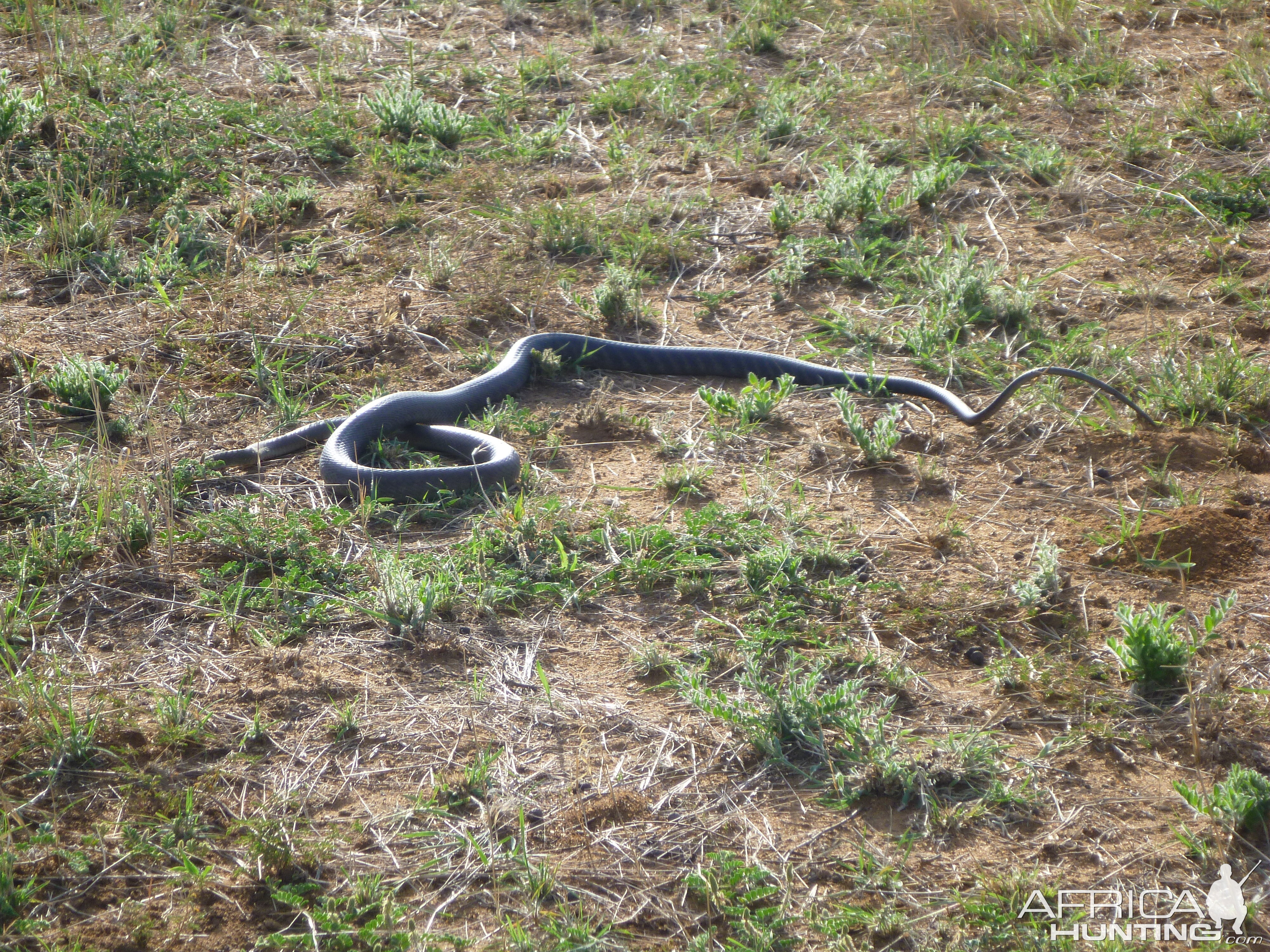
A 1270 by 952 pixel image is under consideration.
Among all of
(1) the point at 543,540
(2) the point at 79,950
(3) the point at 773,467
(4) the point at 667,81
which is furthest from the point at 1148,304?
(2) the point at 79,950

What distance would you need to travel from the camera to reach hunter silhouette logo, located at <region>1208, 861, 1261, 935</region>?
88.2 inches

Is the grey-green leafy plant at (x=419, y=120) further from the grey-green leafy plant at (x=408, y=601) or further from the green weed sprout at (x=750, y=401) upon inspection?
the grey-green leafy plant at (x=408, y=601)

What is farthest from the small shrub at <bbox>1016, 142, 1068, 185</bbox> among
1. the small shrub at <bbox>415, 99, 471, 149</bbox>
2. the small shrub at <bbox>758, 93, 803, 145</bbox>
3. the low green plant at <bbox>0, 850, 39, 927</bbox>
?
the low green plant at <bbox>0, 850, 39, 927</bbox>

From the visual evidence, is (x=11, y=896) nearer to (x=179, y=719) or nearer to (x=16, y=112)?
(x=179, y=719)

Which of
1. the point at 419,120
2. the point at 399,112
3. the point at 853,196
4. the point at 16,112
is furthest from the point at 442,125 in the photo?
the point at 853,196

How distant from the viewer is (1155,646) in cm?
281

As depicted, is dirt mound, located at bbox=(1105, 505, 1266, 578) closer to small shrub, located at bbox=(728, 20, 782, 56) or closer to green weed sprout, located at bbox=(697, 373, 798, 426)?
green weed sprout, located at bbox=(697, 373, 798, 426)

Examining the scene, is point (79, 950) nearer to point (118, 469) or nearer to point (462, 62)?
point (118, 469)

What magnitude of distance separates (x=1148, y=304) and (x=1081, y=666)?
88.7 inches

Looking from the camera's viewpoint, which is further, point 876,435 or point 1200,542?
point 876,435

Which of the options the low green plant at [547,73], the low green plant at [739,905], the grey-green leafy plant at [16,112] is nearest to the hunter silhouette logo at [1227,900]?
the low green plant at [739,905]

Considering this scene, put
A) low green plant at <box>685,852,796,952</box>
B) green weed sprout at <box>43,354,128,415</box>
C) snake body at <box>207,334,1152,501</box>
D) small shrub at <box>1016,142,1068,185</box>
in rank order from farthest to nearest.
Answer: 1. small shrub at <box>1016,142,1068,185</box>
2. green weed sprout at <box>43,354,128,415</box>
3. snake body at <box>207,334,1152,501</box>
4. low green plant at <box>685,852,796,952</box>

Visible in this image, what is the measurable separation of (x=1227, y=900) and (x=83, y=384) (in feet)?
13.0

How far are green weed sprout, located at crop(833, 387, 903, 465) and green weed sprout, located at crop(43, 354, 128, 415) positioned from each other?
2740mm
